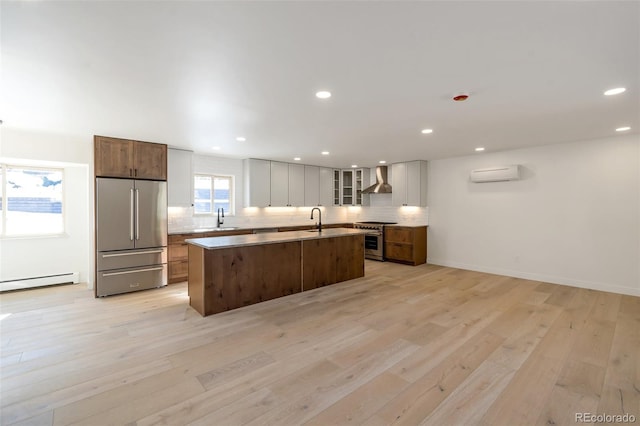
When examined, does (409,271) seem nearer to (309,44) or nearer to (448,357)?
(448,357)

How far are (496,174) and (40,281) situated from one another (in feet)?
27.3

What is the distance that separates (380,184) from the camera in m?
7.80

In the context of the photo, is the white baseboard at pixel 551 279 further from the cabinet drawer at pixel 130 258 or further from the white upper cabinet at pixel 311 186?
the cabinet drawer at pixel 130 258

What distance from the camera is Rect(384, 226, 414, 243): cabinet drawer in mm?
6809

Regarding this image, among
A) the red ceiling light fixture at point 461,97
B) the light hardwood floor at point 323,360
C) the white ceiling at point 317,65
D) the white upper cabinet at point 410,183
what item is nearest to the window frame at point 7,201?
the light hardwood floor at point 323,360

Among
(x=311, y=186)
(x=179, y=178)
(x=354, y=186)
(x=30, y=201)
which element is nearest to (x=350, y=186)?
(x=354, y=186)

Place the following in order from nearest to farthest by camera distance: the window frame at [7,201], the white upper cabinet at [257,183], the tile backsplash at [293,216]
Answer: the window frame at [7,201]
the tile backsplash at [293,216]
the white upper cabinet at [257,183]

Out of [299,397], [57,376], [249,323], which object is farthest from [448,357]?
[57,376]

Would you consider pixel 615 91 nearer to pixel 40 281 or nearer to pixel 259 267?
pixel 259 267

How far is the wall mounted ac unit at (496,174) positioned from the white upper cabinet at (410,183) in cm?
107

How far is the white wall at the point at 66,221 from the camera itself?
14.2 feet

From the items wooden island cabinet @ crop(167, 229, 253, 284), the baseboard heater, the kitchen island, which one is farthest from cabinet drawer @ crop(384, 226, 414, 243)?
the baseboard heater

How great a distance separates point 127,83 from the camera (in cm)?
254

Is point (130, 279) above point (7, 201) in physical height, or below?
below
